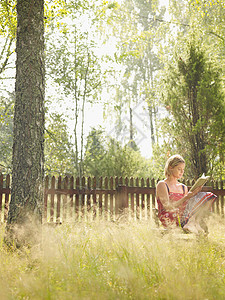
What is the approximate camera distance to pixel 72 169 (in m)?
13.1

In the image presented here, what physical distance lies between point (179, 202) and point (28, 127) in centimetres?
208

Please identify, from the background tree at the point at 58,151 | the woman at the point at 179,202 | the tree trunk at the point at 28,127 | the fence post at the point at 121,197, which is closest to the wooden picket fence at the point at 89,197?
the fence post at the point at 121,197

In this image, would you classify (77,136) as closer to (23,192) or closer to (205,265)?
(23,192)

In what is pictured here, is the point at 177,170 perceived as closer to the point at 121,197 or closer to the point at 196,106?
the point at 121,197

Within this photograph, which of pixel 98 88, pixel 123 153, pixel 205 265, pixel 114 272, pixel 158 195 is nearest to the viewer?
pixel 114 272

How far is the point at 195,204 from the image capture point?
12.1 feet

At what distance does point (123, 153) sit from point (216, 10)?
303 inches

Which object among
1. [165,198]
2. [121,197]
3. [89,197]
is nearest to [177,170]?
[165,198]

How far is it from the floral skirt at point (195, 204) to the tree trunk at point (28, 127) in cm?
180

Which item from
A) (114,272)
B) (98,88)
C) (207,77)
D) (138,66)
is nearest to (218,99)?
(207,77)

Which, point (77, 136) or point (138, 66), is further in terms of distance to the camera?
point (138, 66)

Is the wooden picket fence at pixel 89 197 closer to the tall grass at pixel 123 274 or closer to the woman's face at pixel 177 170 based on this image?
the woman's face at pixel 177 170

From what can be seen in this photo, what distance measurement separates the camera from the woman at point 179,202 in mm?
3615

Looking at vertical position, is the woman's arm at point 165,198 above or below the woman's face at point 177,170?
below
